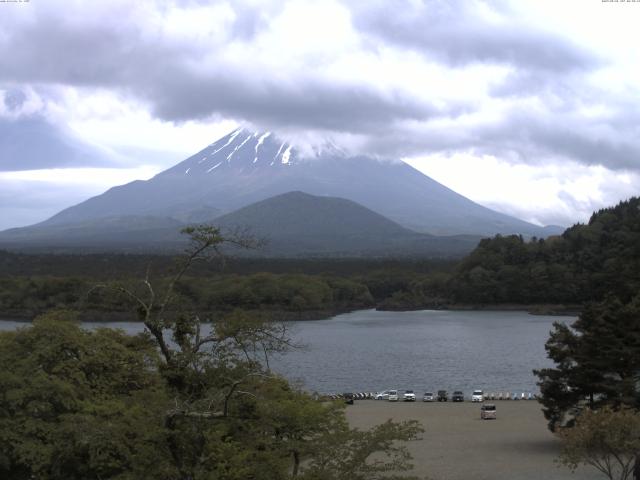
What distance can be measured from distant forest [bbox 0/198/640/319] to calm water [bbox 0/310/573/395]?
7.16 metres

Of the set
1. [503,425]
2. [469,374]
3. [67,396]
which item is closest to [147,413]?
[67,396]

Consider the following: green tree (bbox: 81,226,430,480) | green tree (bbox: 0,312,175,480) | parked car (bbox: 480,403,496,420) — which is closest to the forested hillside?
parked car (bbox: 480,403,496,420)

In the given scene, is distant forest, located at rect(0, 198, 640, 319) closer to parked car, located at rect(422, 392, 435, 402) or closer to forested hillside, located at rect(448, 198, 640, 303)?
forested hillside, located at rect(448, 198, 640, 303)

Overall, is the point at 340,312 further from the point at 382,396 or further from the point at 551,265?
the point at 382,396

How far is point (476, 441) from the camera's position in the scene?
63.3ft

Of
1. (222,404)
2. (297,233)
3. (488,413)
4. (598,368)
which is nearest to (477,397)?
(488,413)

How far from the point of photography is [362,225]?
18650cm

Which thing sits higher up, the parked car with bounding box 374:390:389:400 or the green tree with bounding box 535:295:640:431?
the green tree with bounding box 535:295:640:431

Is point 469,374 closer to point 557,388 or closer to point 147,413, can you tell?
point 557,388

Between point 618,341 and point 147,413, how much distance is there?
12.9 metres

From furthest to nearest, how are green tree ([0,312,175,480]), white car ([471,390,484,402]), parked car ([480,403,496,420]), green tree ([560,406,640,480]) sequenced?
white car ([471,390,484,402])
parked car ([480,403,496,420])
green tree ([560,406,640,480])
green tree ([0,312,175,480])

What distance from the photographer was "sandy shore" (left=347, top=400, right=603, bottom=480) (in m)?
15.7

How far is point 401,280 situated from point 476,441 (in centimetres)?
6722

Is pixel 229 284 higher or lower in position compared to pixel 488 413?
higher
